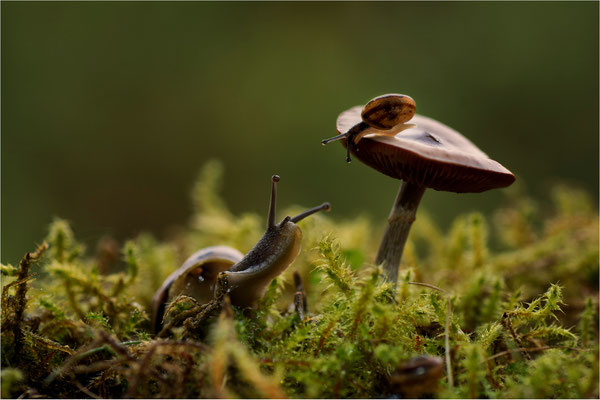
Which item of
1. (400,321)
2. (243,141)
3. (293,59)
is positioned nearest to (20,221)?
(243,141)

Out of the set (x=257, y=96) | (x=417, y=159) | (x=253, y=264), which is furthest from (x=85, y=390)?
(x=257, y=96)

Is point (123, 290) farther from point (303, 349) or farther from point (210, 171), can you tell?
point (210, 171)

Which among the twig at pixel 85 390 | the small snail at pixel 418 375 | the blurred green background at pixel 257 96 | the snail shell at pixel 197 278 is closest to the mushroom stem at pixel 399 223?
the snail shell at pixel 197 278

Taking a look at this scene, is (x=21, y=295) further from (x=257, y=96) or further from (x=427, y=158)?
(x=257, y=96)

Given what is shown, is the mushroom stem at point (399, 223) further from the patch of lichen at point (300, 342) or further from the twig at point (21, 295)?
the twig at point (21, 295)

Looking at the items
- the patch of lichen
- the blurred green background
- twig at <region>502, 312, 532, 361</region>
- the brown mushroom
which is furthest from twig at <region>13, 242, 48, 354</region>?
the blurred green background
